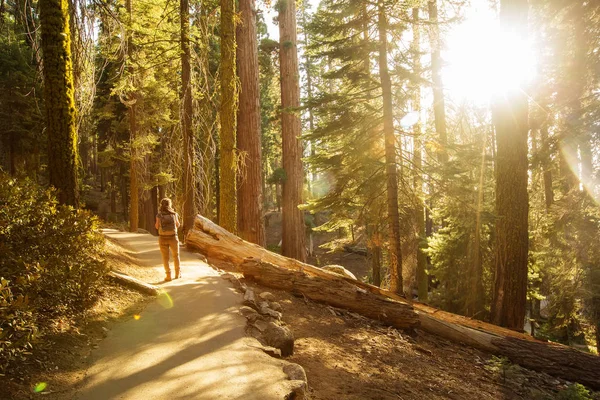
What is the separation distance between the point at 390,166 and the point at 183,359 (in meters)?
7.61

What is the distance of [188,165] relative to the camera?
11.8 metres

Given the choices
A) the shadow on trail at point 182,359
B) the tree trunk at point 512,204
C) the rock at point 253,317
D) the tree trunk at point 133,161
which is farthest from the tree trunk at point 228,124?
the tree trunk at point 133,161

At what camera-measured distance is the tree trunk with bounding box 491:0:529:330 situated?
8.33 m

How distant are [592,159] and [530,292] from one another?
4.98 m

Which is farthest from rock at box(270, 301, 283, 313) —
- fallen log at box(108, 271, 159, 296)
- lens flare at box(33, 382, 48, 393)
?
lens flare at box(33, 382, 48, 393)

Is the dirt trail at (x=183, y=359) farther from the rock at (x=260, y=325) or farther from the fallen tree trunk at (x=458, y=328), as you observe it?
the fallen tree trunk at (x=458, y=328)

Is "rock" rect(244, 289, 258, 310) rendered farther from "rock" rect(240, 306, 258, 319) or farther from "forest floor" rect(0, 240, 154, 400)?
"forest floor" rect(0, 240, 154, 400)

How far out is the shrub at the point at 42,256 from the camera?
12.9 feet

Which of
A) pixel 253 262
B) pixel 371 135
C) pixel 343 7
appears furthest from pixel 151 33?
pixel 253 262

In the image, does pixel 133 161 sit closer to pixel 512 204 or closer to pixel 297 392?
pixel 512 204

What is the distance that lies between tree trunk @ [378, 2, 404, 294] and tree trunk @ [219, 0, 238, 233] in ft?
14.2

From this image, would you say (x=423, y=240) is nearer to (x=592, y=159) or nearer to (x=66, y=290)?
(x=592, y=159)

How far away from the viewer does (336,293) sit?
7.91 m

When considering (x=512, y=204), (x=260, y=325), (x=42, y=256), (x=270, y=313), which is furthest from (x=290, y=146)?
(x=42, y=256)
